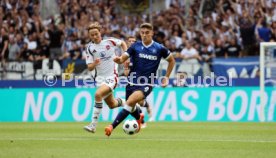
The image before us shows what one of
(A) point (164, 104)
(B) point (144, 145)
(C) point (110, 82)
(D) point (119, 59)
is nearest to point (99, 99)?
(C) point (110, 82)

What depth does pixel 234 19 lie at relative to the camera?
88.0 ft

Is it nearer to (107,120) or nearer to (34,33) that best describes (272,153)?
(107,120)

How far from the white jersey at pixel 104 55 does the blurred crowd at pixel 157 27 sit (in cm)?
857

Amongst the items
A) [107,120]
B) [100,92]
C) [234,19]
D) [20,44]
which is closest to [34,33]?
[20,44]

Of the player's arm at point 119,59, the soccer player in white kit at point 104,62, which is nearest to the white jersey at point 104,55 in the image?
the soccer player in white kit at point 104,62

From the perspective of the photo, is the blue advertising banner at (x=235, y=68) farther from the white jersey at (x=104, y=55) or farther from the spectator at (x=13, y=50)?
the white jersey at (x=104, y=55)

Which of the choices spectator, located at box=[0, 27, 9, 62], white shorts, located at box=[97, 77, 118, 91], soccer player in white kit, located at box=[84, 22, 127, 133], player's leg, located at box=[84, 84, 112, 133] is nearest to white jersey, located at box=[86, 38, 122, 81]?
soccer player in white kit, located at box=[84, 22, 127, 133]

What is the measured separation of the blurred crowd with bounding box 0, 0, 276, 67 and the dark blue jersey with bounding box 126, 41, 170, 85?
1011 centimetres

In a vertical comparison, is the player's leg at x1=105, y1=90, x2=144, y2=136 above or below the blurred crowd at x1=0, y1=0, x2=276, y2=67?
below

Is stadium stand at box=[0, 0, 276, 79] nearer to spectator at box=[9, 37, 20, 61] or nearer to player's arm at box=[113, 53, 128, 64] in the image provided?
spectator at box=[9, 37, 20, 61]

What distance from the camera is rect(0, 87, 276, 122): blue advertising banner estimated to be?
24.3 m

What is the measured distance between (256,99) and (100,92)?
9.15 metres

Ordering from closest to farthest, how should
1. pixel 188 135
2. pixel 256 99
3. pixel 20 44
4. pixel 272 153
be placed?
pixel 272 153
pixel 188 135
pixel 256 99
pixel 20 44

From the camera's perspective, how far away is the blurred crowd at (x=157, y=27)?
85.2 ft
